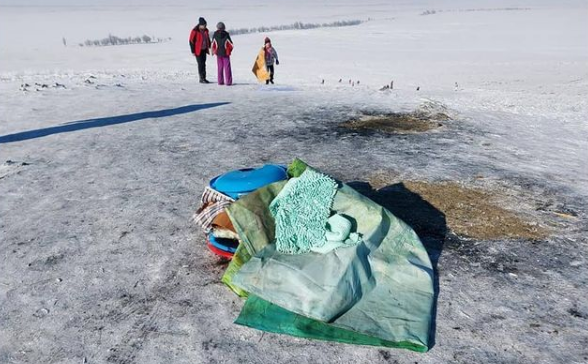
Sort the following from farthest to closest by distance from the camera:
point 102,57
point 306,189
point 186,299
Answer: point 102,57 → point 306,189 → point 186,299

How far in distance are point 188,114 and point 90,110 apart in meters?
1.91

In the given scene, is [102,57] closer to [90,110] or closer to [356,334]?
[90,110]

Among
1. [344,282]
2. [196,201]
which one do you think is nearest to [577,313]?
[344,282]

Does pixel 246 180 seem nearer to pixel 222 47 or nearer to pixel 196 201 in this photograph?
pixel 196 201

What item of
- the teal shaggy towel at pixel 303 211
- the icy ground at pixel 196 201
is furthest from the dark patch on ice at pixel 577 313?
the teal shaggy towel at pixel 303 211

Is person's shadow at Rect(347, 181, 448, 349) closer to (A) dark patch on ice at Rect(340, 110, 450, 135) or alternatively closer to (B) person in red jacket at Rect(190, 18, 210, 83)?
(A) dark patch on ice at Rect(340, 110, 450, 135)

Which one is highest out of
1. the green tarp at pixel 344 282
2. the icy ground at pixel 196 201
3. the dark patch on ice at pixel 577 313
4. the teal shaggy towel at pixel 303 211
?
the teal shaggy towel at pixel 303 211

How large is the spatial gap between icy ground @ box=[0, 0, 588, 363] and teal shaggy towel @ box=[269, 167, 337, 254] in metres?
0.62

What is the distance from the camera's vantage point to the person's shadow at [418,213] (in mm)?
4223

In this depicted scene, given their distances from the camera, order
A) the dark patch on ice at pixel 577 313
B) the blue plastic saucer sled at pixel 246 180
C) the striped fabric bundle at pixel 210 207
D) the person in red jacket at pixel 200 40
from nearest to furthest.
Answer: the dark patch on ice at pixel 577 313, the striped fabric bundle at pixel 210 207, the blue plastic saucer sled at pixel 246 180, the person in red jacket at pixel 200 40

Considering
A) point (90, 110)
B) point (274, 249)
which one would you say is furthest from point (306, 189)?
point (90, 110)

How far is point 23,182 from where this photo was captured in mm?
5727

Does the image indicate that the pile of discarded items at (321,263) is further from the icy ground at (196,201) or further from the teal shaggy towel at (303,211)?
the icy ground at (196,201)

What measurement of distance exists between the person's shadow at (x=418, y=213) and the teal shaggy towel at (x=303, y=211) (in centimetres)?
94
